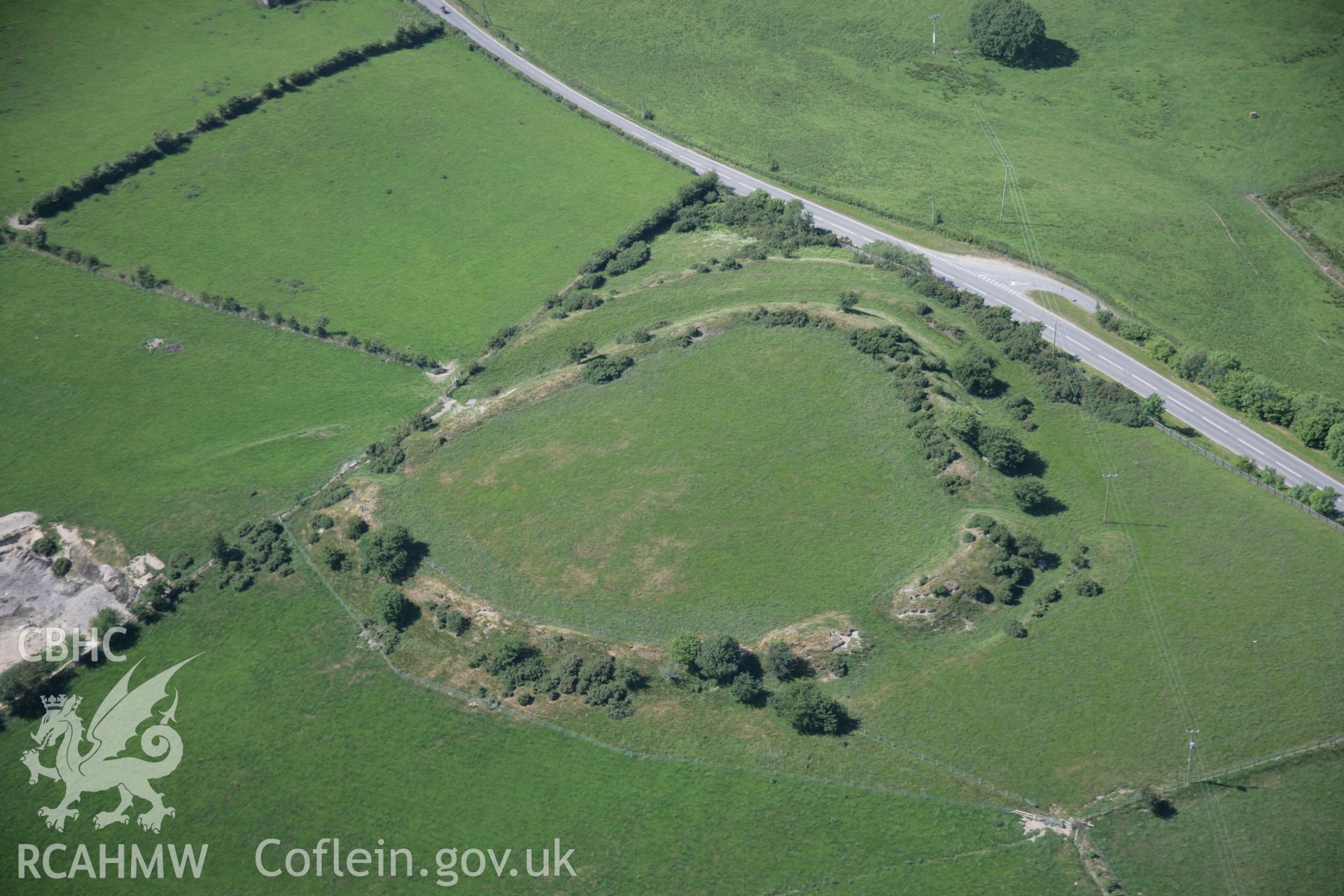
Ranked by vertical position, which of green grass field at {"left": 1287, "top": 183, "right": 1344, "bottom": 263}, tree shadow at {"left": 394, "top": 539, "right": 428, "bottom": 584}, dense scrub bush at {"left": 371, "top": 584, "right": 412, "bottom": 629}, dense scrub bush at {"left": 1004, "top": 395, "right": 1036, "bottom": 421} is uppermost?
green grass field at {"left": 1287, "top": 183, "right": 1344, "bottom": 263}

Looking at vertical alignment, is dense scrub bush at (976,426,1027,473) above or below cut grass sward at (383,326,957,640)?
above

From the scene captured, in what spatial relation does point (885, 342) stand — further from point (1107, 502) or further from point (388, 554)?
point (388, 554)

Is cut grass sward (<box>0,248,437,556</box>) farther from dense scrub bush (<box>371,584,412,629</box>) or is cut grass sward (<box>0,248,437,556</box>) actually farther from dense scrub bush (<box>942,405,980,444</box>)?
dense scrub bush (<box>942,405,980,444</box>)

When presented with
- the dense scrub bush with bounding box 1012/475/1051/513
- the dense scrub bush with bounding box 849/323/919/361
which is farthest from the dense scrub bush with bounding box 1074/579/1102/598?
the dense scrub bush with bounding box 849/323/919/361

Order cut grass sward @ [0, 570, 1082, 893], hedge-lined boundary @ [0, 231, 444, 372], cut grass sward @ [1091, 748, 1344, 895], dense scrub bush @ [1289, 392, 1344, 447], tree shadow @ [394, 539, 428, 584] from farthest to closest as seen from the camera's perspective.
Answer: hedge-lined boundary @ [0, 231, 444, 372]
dense scrub bush @ [1289, 392, 1344, 447]
tree shadow @ [394, 539, 428, 584]
cut grass sward @ [0, 570, 1082, 893]
cut grass sward @ [1091, 748, 1344, 895]

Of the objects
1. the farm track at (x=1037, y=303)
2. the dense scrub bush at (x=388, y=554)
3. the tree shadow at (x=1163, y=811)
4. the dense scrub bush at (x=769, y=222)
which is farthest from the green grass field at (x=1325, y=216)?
the dense scrub bush at (x=388, y=554)

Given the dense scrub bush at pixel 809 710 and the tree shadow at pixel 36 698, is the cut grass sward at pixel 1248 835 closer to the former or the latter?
the dense scrub bush at pixel 809 710

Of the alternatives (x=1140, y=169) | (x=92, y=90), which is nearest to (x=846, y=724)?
(x=1140, y=169)

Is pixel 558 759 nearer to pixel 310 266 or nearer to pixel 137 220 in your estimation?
pixel 310 266
